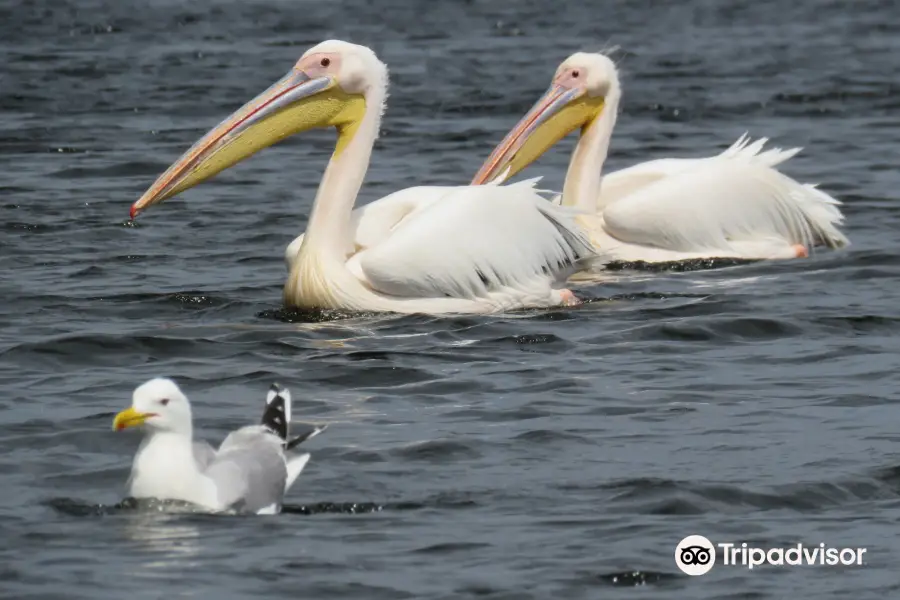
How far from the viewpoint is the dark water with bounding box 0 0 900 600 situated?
497 centimetres

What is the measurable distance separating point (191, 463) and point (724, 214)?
4.68 m

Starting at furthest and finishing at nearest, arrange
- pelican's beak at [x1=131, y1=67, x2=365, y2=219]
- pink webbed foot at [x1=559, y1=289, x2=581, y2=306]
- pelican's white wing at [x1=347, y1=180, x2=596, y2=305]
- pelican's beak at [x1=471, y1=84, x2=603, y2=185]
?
pelican's beak at [x1=471, y1=84, x2=603, y2=185] < pink webbed foot at [x1=559, y1=289, x2=581, y2=306] < pelican's beak at [x1=131, y1=67, x2=365, y2=219] < pelican's white wing at [x1=347, y1=180, x2=596, y2=305]

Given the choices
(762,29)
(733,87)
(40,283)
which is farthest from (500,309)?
(762,29)

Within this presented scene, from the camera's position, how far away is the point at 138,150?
12977 millimetres

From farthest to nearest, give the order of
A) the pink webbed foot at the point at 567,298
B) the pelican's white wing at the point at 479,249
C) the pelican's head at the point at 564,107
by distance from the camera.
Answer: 1. the pelican's head at the point at 564,107
2. the pink webbed foot at the point at 567,298
3. the pelican's white wing at the point at 479,249

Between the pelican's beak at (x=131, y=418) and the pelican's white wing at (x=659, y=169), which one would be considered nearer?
the pelican's beak at (x=131, y=418)

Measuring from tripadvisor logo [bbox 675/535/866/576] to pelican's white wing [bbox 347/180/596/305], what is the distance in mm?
2803

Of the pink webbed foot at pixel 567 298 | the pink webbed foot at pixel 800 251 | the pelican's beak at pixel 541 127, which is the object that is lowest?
the pink webbed foot at pixel 567 298

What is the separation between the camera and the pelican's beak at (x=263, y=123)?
8.11 m

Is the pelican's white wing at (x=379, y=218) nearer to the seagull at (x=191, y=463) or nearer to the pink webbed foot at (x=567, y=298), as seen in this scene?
the pink webbed foot at (x=567, y=298)

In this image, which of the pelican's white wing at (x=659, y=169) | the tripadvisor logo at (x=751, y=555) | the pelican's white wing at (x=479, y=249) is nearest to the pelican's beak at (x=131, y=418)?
the tripadvisor logo at (x=751, y=555)

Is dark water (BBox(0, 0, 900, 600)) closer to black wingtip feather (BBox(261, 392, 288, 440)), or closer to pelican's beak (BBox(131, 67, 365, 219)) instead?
black wingtip feather (BBox(261, 392, 288, 440))

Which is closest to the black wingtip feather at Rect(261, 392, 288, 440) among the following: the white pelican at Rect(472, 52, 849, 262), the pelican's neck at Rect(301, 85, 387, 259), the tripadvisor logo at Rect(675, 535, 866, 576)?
the tripadvisor logo at Rect(675, 535, 866, 576)

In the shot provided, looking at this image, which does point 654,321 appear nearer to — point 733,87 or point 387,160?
point 387,160
